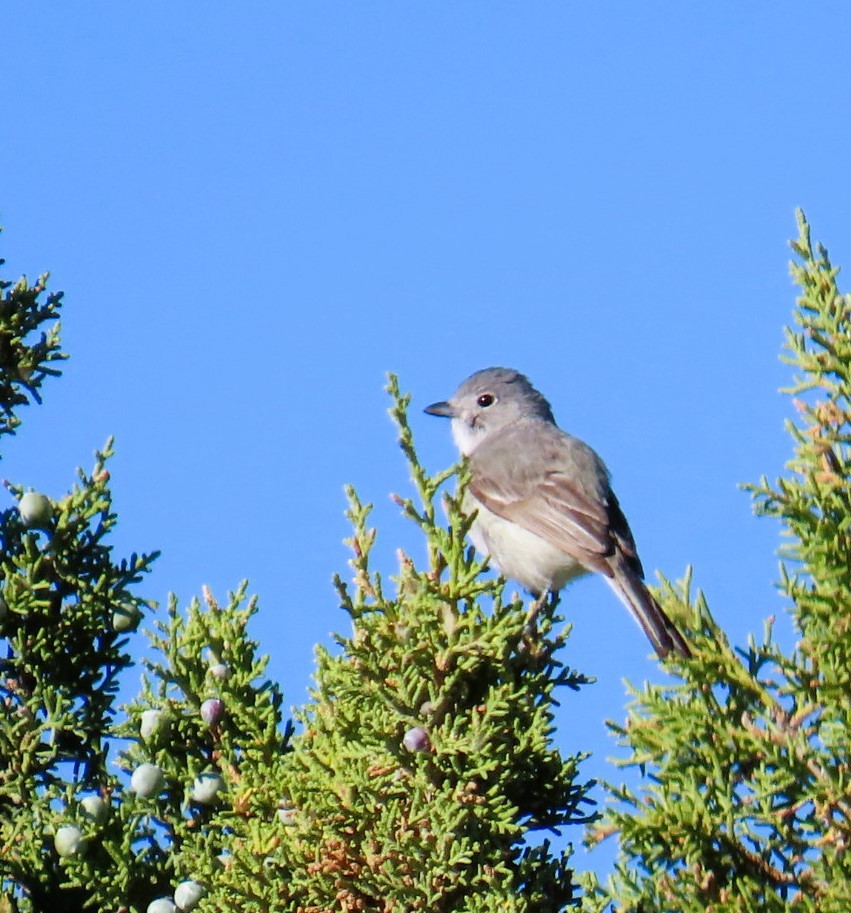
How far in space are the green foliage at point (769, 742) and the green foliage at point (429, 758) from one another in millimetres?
310

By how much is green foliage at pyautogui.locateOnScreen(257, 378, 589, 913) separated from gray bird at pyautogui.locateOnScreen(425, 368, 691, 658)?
2.55 meters

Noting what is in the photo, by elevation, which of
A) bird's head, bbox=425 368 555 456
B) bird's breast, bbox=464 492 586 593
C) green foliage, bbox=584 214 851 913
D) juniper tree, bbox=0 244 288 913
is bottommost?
green foliage, bbox=584 214 851 913

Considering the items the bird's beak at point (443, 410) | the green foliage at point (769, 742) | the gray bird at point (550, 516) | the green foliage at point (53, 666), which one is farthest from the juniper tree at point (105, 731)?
the bird's beak at point (443, 410)

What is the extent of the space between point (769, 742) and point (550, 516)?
405 cm

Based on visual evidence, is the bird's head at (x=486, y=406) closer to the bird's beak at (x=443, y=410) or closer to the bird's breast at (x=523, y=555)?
the bird's beak at (x=443, y=410)

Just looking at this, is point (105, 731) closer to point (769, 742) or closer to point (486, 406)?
point (769, 742)

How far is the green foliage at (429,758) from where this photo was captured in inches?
145

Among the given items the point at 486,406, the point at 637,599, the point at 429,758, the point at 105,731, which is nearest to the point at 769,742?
the point at 429,758

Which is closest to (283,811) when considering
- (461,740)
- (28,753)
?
(461,740)

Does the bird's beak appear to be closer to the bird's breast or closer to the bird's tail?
the bird's breast

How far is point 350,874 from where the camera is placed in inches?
149

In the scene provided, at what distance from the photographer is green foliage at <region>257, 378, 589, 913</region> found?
12.1 feet

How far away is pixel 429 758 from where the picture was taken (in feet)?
12.4

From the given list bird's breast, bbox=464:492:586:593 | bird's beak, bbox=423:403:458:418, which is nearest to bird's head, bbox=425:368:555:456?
bird's beak, bbox=423:403:458:418
